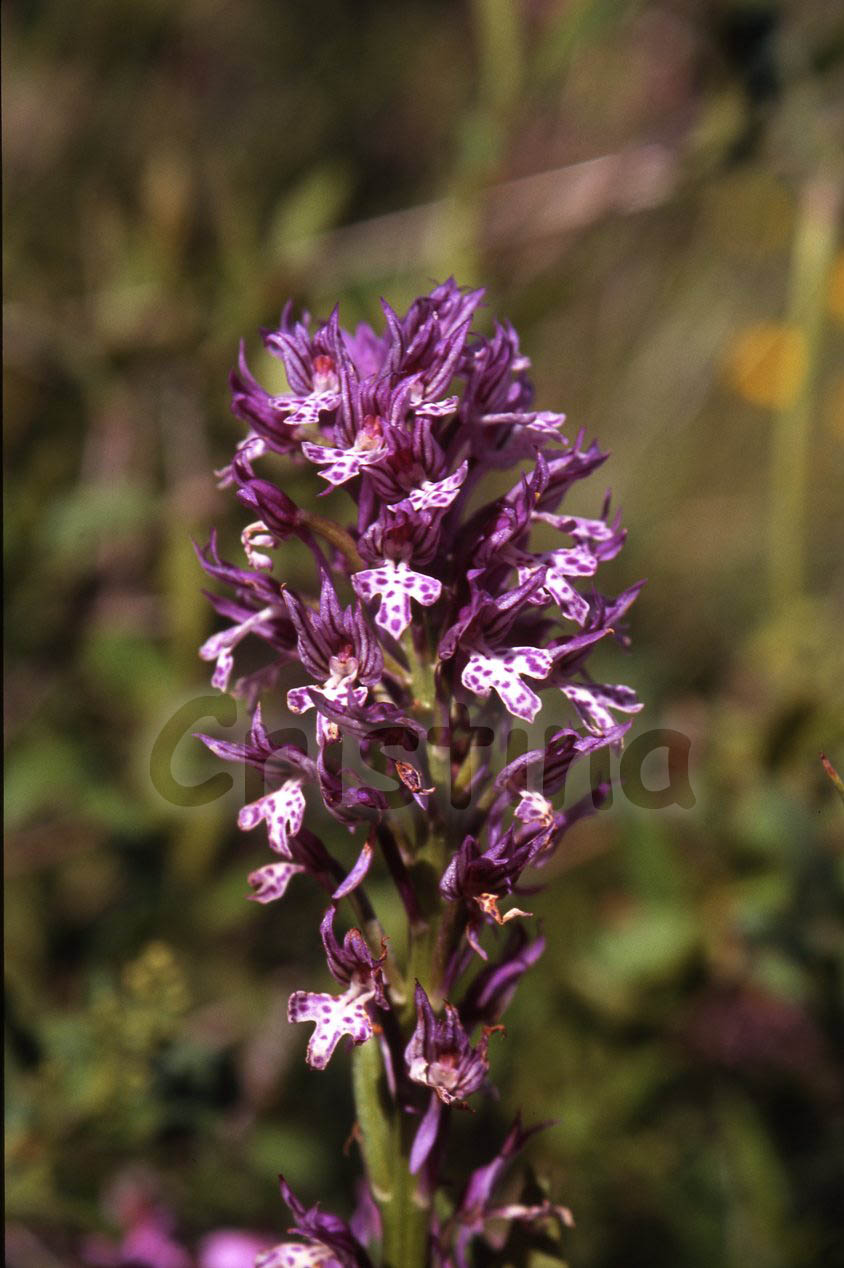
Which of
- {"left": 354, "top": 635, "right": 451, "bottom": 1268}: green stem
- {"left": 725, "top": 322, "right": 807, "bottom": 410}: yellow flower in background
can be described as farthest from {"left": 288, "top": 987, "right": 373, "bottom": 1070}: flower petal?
{"left": 725, "top": 322, "right": 807, "bottom": 410}: yellow flower in background

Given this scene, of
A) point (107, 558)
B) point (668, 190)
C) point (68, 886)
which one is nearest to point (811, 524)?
point (668, 190)

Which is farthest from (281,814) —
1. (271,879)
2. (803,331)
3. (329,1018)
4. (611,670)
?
(803,331)

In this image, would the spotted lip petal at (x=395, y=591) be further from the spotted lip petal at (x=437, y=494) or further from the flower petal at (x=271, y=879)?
the flower petal at (x=271, y=879)

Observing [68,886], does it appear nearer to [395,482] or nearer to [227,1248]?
[227,1248]

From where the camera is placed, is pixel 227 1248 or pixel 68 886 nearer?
pixel 227 1248

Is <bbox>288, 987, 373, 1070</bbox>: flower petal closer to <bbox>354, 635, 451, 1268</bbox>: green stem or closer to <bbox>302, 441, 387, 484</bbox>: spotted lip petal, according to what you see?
<bbox>354, 635, 451, 1268</bbox>: green stem

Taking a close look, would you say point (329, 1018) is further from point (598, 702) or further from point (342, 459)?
point (342, 459)
